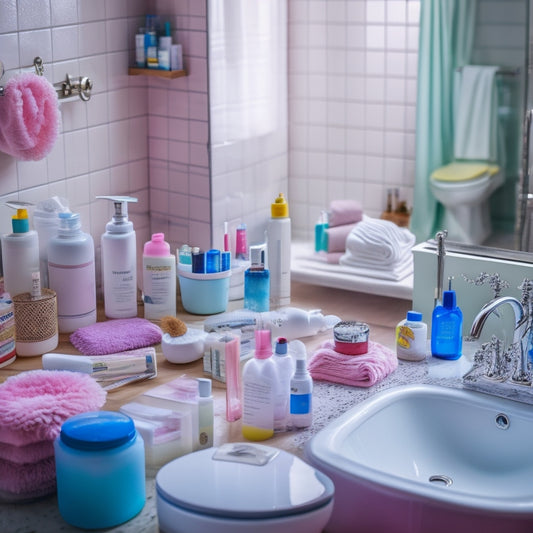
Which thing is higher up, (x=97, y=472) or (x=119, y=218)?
(x=119, y=218)

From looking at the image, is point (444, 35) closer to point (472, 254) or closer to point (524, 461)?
point (472, 254)

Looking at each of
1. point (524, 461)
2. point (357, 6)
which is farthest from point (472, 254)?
point (357, 6)

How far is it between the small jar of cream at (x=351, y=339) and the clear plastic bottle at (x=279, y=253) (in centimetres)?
62

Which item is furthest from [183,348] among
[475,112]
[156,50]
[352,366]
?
[475,112]

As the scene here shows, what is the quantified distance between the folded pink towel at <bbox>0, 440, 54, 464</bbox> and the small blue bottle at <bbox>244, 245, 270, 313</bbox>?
0.98 meters

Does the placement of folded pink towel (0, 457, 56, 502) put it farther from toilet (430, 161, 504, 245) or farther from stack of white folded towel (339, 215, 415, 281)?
toilet (430, 161, 504, 245)

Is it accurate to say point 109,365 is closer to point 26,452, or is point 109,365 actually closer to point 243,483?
point 26,452

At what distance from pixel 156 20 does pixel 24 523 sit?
1.74 meters

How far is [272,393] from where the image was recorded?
199 centimetres

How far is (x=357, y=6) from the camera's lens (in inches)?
145

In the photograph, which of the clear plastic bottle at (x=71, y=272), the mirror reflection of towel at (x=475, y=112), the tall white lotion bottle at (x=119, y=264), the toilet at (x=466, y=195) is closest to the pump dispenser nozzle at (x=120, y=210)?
the tall white lotion bottle at (x=119, y=264)

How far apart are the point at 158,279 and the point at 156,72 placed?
0.66 m

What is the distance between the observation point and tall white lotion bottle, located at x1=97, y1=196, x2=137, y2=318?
263cm

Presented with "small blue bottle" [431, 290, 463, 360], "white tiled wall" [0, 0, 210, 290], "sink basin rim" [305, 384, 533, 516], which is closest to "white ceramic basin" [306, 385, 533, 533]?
"sink basin rim" [305, 384, 533, 516]
